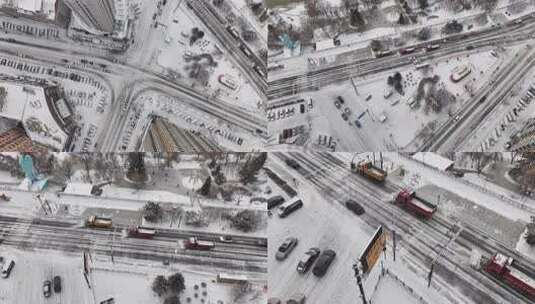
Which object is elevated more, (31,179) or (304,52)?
(304,52)

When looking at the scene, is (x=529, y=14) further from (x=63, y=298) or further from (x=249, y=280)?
(x=63, y=298)

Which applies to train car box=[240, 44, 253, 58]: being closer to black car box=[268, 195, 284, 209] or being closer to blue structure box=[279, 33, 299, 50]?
blue structure box=[279, 33, 299, 50]

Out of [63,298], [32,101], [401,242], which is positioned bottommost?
[63,298]

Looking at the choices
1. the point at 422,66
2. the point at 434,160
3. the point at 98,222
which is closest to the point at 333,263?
the point at 434,160

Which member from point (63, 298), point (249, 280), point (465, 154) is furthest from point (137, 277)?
point (465, 154)

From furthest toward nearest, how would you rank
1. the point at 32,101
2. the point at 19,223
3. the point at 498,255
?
the point at 32,101 < the point at 19,223 < the point at 498,255

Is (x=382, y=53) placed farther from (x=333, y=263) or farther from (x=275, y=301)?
(x=275, y=301)

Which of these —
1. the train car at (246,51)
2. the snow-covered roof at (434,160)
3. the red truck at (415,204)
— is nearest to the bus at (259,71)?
the train car at (246,51)
